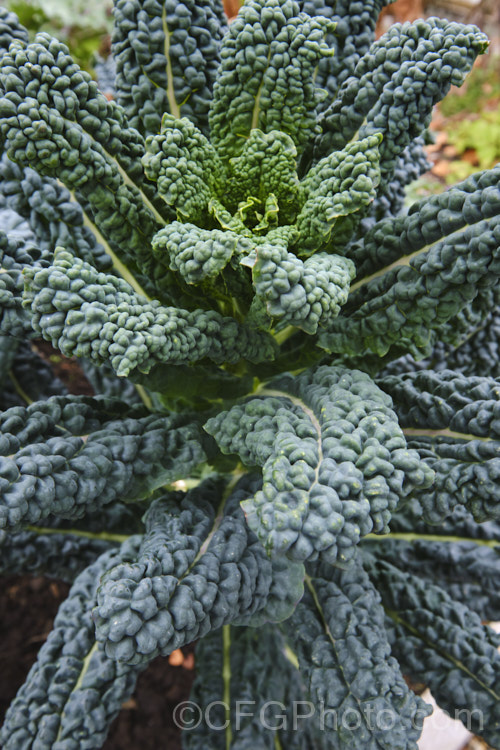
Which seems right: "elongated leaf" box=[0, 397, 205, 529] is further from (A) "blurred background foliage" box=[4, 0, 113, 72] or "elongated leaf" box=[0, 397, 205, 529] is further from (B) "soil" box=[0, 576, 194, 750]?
(A) "blurred background foliage" box=[4, 0, 113, 72]

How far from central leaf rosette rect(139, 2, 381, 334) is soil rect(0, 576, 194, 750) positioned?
1194 millimetres

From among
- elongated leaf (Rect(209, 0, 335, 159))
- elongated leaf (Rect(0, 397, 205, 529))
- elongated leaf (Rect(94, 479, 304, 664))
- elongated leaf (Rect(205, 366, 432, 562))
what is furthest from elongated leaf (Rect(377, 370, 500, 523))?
elongated leaf (Rect(209, 0, 335, 159))

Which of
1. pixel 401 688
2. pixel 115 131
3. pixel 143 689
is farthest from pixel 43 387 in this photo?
pixel 401 688

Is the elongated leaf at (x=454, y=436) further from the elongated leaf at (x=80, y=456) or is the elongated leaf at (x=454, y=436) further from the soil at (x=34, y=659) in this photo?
the soil at (x=34, y=659)

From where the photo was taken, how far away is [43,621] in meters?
1.71

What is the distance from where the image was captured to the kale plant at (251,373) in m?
0.80

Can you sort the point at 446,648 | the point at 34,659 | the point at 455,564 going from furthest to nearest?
the point at 34,659 → the point at 455,564 → the point at 446,648

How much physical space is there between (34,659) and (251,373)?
1.18 m

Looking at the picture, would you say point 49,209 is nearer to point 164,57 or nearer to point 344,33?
point 164,57

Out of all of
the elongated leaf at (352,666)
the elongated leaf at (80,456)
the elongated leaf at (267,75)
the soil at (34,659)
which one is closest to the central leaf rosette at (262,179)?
the elongated leaf at (267,75)

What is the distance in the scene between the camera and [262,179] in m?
1.04

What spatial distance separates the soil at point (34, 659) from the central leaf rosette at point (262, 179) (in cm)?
119

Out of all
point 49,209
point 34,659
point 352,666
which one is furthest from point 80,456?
point 34,659

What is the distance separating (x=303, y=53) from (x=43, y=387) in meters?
1.01
